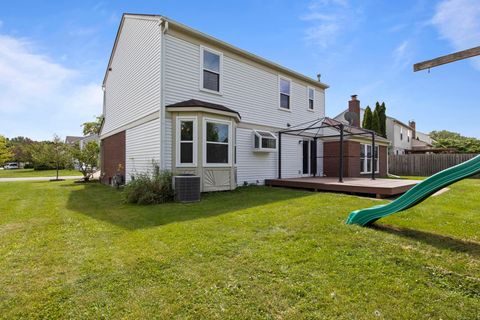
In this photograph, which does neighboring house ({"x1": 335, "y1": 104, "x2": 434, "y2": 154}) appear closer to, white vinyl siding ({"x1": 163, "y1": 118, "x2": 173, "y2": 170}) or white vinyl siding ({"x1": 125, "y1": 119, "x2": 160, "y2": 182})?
white vinyl siding ({"x1": 125, "y1": 119, "x2": 160, "y2": 182})

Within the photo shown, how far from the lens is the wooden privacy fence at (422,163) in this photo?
71.4 ft

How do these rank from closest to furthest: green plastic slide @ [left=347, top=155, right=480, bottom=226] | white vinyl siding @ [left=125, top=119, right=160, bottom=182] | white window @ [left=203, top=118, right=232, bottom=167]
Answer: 1. green plastic slide @ [left=347, top=155, right=480, bottom=226]
2. white window @ [left=203, top=118, right=232, bottom=167]
3. white vinyl siding @ [left=125, top=119, right=160, bottom=182]

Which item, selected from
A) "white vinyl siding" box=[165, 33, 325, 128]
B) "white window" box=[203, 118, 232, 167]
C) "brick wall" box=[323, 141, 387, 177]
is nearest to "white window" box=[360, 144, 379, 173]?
"brick wall" box=[323, 141, 387, 177]

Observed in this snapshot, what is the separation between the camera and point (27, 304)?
8.66 feet

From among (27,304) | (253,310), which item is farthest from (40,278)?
(253,310)

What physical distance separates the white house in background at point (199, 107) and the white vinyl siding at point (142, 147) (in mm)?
41

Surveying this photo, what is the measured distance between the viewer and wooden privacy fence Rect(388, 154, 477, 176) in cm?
2176

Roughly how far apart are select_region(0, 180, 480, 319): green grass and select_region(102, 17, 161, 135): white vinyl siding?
5.99 meters

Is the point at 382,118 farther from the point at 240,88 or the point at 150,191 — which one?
the point at 150,191

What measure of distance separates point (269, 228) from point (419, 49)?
33.3 ft

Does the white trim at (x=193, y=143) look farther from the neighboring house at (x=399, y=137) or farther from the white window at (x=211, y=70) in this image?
the neighboring house at (x=399, y=137)

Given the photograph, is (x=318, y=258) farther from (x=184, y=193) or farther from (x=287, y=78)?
(x=287, y=78)

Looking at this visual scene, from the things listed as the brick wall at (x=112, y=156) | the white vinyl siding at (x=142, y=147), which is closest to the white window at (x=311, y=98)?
the white vinyl siding at (x=142, y=147)

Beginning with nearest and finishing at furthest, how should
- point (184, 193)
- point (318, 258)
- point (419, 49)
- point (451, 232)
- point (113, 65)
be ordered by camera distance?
point (318, 258), point (451, 232), point (184, 193), point (419, 49), point (113, 65)
